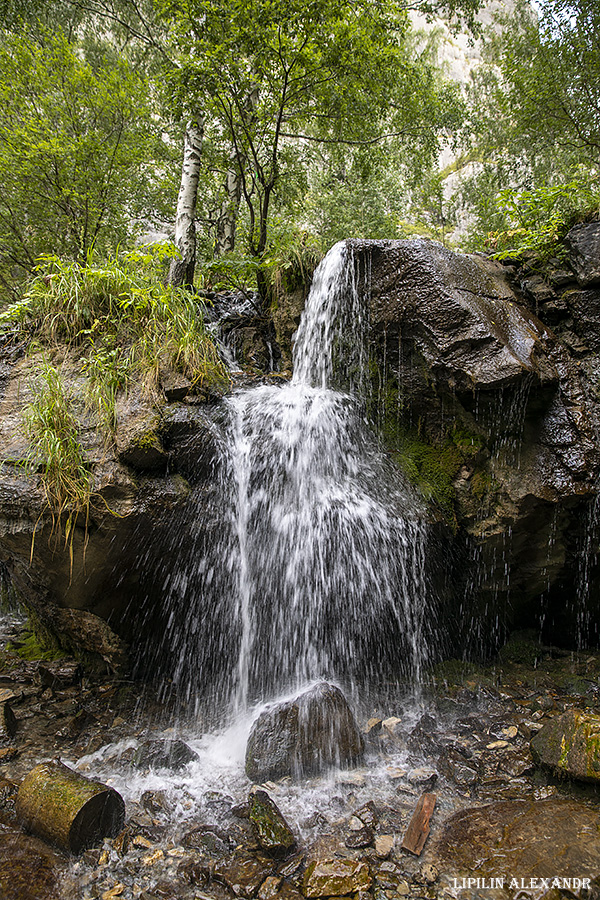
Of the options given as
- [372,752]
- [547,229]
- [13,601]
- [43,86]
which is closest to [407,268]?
[547,229]

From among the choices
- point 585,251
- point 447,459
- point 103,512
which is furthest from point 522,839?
point 585,251

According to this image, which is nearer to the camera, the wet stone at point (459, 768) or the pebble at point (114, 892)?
the pebble at point (114, 892)

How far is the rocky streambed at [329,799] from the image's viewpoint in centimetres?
217

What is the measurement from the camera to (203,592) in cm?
390

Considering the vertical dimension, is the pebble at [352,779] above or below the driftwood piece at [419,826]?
below

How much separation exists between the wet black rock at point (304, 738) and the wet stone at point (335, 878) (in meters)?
0.69

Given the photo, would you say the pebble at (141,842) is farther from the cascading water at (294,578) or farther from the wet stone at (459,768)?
the wet stone at (459,768)

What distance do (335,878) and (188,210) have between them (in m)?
8.05

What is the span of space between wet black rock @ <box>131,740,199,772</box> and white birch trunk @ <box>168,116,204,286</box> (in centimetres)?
580

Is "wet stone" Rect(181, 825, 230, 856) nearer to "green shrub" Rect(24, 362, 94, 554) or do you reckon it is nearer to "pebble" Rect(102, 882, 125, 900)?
"pebble" Rect(102, 882, 125, 900)

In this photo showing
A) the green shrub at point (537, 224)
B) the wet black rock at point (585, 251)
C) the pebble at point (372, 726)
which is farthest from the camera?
the green shrub at point (537, 224)

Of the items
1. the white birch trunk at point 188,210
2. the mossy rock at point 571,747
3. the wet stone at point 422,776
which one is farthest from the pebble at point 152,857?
the white birch trunk at point 188,210

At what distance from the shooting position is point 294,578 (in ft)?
13.1

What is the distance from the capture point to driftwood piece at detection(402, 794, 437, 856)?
2371mm
